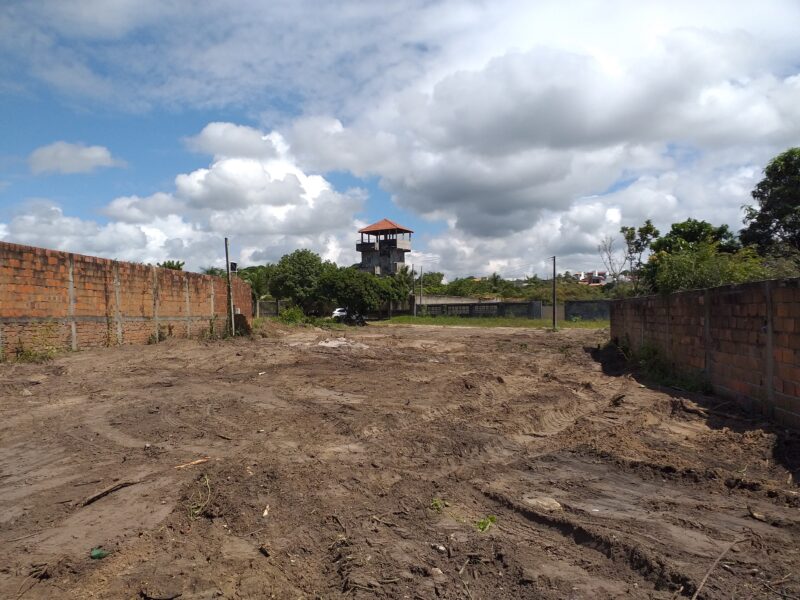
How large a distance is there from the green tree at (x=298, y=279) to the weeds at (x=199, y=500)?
4650cm

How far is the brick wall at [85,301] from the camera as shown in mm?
11805

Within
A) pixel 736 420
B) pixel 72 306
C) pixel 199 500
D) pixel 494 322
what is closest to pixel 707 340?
pixel 736 420

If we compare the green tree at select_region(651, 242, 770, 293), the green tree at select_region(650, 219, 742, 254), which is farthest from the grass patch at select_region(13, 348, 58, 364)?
the green tree at select_region(650, 219, 742, 254)

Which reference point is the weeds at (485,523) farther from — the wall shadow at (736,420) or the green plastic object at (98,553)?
the green plastic object at (98,553)

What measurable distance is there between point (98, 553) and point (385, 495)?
219 cm

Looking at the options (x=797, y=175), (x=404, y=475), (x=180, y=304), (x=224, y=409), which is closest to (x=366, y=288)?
(x=180, y=304)

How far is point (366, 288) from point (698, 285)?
33889 millimetres

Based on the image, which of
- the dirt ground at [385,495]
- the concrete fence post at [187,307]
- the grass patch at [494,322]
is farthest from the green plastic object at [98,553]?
the grass patch at [494,322]

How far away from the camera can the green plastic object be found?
3.57 m

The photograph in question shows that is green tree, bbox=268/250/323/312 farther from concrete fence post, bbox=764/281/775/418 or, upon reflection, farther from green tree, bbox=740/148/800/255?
concrete fence post, bbox=764/281/775/418

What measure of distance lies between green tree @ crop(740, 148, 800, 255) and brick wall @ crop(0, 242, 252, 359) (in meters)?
22.9

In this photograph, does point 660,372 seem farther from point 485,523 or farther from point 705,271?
point 485,523

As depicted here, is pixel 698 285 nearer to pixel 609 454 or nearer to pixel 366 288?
pixel 609 454

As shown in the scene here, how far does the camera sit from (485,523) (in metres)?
4.18
